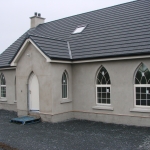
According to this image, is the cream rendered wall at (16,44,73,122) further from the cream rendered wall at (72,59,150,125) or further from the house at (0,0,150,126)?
the cream rendered wall at (72,59,150,125)

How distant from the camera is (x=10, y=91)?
1789cm

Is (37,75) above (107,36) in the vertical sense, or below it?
below

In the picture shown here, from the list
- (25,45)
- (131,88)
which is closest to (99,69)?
(131,88)

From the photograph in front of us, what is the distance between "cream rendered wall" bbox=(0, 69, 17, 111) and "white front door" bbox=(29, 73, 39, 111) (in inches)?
160

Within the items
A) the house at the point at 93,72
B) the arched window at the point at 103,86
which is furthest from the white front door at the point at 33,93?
the arched window at the point at 103,86

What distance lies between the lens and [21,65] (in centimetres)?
1430

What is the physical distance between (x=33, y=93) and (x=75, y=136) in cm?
516

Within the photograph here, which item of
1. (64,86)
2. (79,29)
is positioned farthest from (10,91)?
(79,29)

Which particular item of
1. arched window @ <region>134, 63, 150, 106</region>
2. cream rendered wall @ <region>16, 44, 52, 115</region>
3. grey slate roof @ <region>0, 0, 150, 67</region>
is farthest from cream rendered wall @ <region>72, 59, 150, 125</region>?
cream rendered wall @ <region>16, 44, 52, 115</region>

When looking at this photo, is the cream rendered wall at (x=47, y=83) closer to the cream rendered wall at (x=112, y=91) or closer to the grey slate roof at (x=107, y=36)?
the cream rendered wall at (x=112, y=91)

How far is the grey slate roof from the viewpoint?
12.1 m

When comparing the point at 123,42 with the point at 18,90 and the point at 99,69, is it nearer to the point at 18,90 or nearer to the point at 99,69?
the point at 99,69

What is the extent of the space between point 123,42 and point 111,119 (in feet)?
14.3

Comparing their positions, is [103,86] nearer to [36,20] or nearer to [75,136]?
[75,136]
